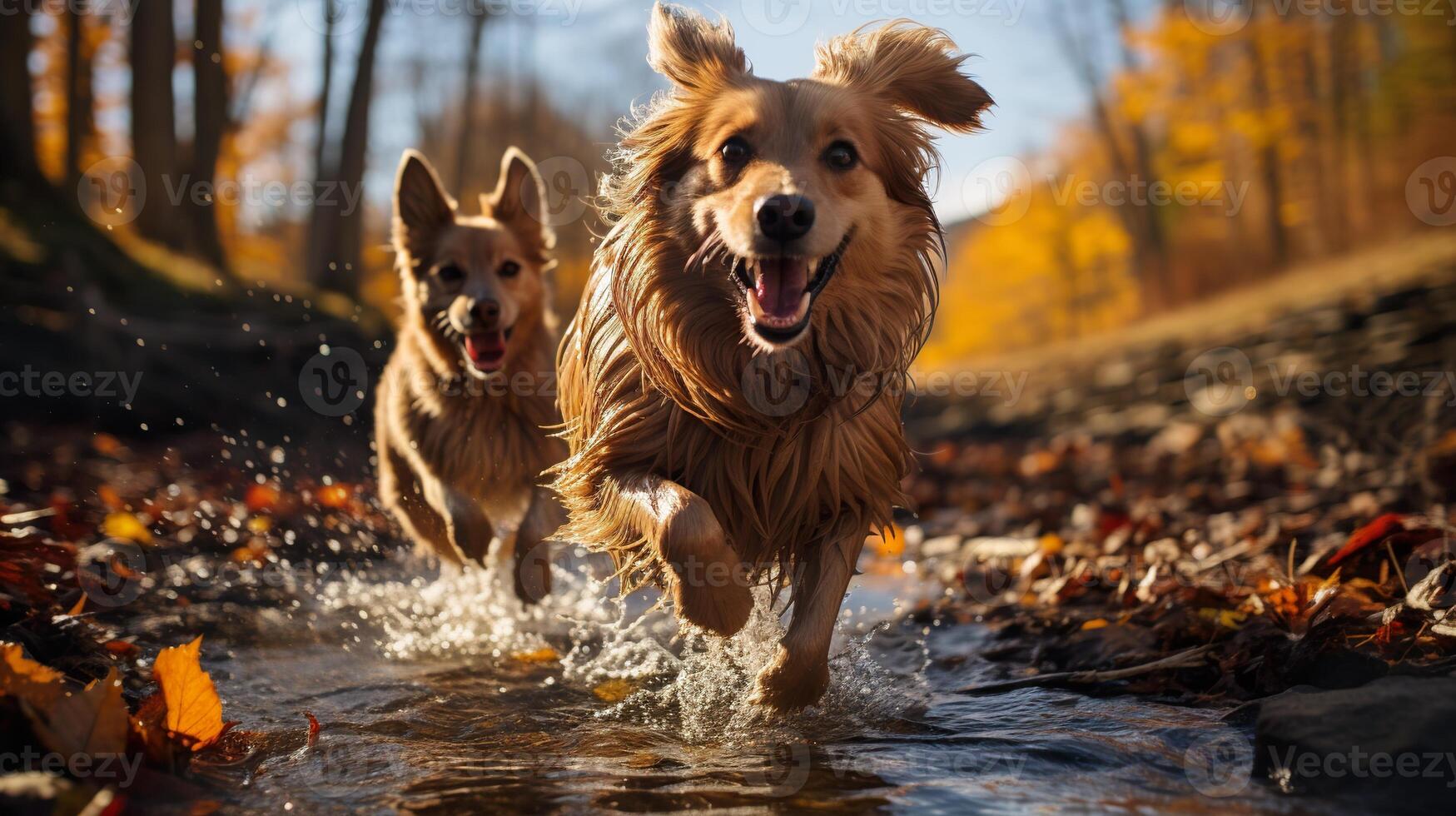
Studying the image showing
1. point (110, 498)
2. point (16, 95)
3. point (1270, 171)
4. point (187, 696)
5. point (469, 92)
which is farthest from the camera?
point (1270, 171)

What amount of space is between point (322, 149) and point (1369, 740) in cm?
1811

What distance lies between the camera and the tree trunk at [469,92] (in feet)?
68.9

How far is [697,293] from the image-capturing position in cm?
388

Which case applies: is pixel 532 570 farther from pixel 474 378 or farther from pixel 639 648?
pixel 474 378

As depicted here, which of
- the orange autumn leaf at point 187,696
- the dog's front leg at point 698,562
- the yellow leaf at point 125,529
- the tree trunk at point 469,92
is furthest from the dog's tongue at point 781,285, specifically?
the tree trunk at point 469,92

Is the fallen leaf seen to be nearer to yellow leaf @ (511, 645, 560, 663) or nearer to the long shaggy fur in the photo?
the long shaggy fur

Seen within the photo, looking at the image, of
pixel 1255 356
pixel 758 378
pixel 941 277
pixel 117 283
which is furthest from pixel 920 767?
pixel 1255 356

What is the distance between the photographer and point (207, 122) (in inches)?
587

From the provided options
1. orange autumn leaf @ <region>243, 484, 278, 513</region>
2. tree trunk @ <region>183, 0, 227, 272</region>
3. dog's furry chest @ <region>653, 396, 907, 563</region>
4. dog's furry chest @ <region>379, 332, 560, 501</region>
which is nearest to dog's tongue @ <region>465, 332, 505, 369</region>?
dog's furry chest @ <region>379, 332, 560, 501</region>

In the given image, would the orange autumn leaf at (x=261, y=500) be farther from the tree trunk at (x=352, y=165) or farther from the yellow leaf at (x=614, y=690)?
the tree trunk at (x=352, y=165)

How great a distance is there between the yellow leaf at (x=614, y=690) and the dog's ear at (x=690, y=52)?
219 centimetres

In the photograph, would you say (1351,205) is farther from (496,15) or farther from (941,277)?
(941,277)

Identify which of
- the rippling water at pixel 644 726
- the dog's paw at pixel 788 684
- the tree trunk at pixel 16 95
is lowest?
the rippling water at pixel 644 726

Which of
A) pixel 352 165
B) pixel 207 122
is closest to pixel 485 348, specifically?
pixel 352 165
